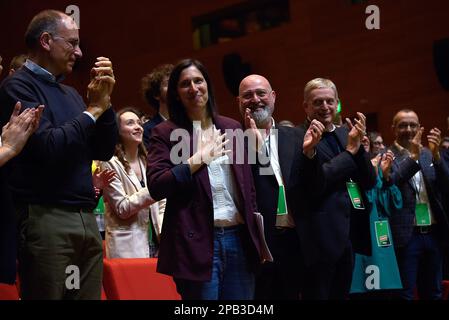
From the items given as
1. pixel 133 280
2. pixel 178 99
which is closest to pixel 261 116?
pixel 178 99

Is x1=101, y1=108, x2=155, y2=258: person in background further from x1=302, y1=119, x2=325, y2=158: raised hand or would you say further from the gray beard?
x1=302, y1=119, x2=325, y2=158: raised hand

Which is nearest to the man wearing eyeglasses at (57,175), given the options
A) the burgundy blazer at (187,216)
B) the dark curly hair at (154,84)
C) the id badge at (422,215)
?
the burgundy blazer at (187,216)

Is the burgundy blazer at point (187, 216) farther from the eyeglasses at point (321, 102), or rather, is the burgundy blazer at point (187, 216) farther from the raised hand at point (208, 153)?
the eyeglasses at point (321, 102)

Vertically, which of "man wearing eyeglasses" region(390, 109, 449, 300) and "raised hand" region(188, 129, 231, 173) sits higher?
"raised hand" region(188, 129, 231, 173)

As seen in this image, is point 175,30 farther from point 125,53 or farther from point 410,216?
point 410,216

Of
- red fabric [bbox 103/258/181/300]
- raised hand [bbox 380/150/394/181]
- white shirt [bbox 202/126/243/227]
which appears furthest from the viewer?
raised hand [bbox 380/150/394/181]

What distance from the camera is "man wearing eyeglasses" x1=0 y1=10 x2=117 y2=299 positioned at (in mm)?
2682

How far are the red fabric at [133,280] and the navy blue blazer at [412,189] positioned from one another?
1.82 metres

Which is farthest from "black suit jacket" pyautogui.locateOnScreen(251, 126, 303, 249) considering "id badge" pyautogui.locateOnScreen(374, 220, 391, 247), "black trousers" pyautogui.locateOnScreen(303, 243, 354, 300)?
"id badge" pyautogui.locateOnScreen(374, 220, 391, 247)

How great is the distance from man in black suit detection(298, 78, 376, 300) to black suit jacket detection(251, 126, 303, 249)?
98mm

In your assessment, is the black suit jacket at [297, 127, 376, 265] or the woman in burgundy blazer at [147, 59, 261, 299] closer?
the woman in burgundy blazer at [147, 59, 261, 299]

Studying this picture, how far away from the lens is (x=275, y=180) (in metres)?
3.60
